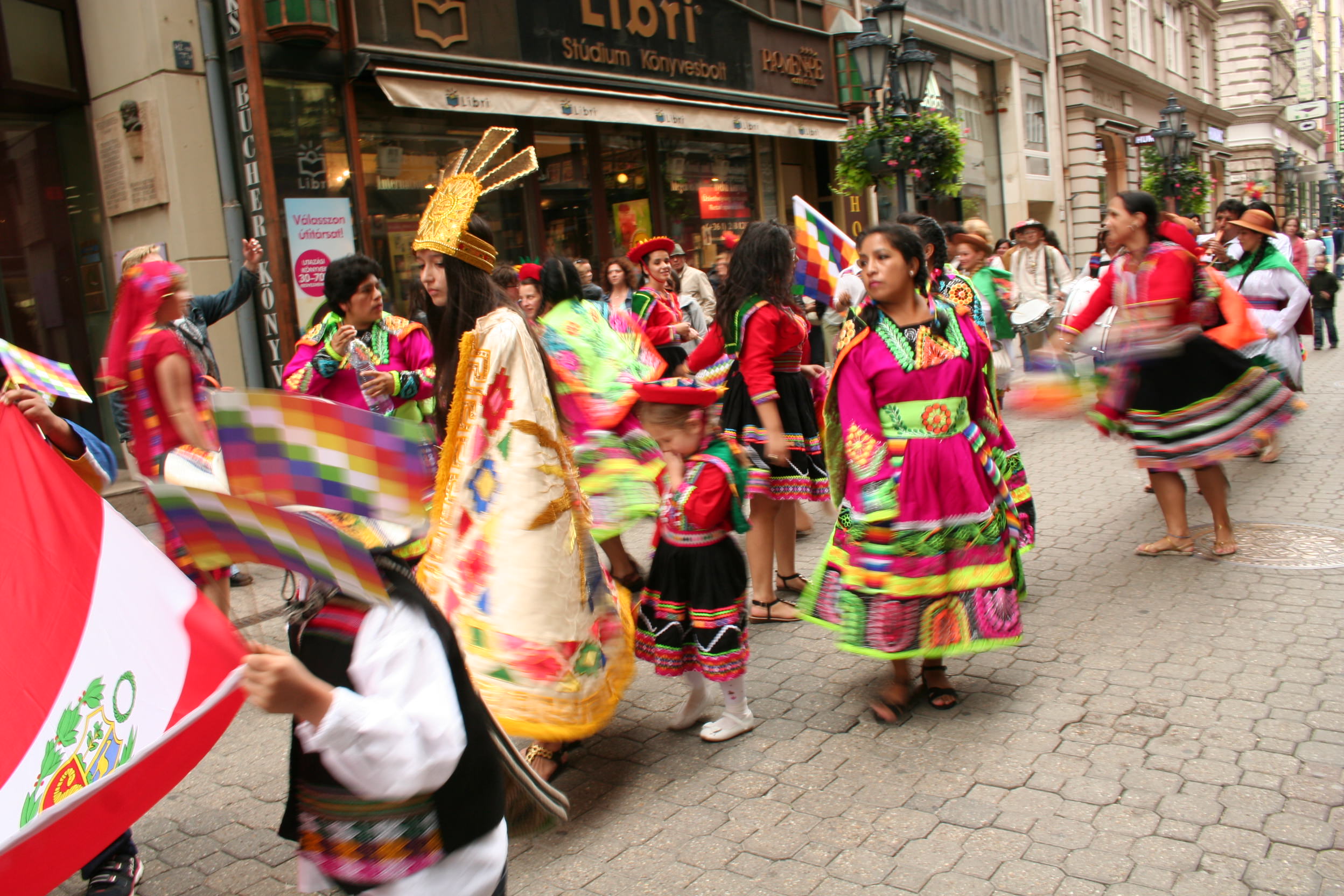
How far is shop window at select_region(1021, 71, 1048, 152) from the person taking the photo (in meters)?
23.2

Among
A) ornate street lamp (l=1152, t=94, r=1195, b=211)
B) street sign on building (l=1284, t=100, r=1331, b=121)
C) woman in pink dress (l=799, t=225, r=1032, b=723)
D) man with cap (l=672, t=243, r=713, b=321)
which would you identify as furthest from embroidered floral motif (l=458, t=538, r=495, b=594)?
street sign on building (l=1284, t=100, r=1331, b=121)

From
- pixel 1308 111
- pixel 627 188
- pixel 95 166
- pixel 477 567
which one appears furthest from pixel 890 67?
pixel 1308 111

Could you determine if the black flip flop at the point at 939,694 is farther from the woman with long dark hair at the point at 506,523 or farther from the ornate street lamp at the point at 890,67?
the ornate street lamp at the point at 890,67

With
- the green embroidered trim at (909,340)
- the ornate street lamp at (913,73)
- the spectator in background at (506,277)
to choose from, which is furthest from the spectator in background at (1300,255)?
the green embroidered trim at (909,340)

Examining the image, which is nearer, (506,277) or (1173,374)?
(1173,374)

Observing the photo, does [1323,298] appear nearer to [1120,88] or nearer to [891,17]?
[891,17]

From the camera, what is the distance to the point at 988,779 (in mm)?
3324

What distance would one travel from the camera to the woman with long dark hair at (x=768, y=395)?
488 cm

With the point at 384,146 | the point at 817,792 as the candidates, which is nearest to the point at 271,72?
the point at 384,146

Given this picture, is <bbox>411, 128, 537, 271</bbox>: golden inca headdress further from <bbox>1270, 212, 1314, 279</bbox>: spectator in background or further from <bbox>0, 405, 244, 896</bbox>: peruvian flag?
<bbox>1270, 212, 1314, 279</bbox>: spectator in background

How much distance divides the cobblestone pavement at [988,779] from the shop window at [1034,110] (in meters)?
20.5

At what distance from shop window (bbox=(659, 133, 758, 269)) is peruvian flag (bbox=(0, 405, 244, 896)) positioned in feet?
39.0

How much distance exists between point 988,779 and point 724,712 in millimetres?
1033

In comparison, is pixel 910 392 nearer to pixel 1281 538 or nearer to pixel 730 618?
pixel 730 618
